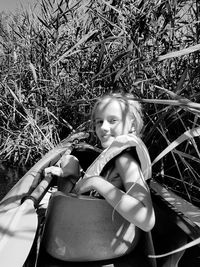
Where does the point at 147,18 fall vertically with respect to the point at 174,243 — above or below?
above

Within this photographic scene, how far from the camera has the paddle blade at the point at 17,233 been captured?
3.28 ft

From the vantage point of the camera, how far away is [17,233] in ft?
3.61

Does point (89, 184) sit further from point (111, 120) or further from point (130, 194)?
point (111, 120)

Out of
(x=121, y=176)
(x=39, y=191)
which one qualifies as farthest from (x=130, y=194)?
(x=39, y=191)

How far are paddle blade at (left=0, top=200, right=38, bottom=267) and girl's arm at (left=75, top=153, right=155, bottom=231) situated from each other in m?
0.17

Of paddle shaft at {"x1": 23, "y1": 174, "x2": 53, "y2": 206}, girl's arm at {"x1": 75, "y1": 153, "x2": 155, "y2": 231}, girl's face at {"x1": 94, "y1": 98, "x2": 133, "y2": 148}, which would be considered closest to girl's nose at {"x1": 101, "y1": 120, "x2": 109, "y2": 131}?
girl's face at {"x1": 94, "y1": 98, "x2": 133, "y2": 148}

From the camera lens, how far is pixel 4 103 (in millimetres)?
3299

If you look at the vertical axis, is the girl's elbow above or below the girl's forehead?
below

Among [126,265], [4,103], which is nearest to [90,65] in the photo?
[4,103]

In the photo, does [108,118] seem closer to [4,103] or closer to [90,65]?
[90,65]

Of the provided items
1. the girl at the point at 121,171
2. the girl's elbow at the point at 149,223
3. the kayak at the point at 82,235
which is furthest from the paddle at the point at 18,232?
the girl's elbow at the point at 149,223

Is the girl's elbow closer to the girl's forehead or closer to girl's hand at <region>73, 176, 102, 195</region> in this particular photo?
girl's hand at <region>73, 176, 102, 195</region>

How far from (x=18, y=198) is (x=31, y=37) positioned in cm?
201

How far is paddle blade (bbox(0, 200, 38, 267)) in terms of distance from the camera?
39.4 inches
